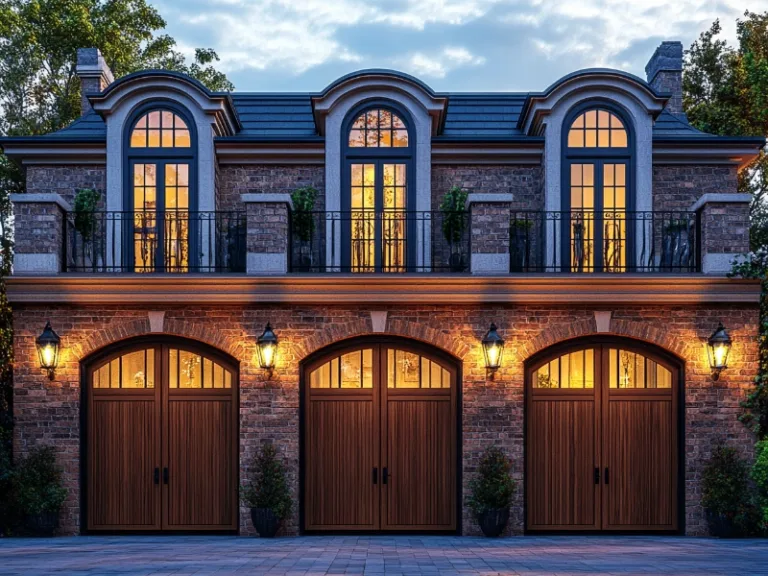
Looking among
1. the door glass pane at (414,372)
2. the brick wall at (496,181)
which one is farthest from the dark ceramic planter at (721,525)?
the brick wall at (496,181)

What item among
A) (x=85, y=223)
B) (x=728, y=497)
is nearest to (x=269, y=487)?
(x=85, y=223)

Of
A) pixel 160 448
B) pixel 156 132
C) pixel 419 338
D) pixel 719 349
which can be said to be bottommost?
pixel 160 448

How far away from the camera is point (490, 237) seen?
12875 millimetres

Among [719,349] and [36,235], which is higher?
[36,235]

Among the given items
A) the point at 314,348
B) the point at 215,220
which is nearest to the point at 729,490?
the point at 314,348

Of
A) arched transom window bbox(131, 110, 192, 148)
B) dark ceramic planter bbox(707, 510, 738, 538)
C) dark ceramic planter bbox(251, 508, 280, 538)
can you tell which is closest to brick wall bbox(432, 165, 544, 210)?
arched transom window bbox(131, 110, 192, 148)

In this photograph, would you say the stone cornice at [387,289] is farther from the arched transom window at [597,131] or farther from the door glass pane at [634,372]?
the arched transom window at [597,131]

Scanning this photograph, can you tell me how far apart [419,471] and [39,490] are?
5.29 meters

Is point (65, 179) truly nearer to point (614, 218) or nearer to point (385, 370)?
point (385, 370)

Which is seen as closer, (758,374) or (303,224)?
(758,374)

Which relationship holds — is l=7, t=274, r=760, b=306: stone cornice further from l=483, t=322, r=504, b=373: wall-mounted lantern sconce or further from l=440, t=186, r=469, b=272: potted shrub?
l=440, t=186, r=469, b=272: potted shrub

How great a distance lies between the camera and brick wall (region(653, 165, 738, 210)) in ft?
47.4

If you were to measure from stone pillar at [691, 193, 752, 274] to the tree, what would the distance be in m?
3.27

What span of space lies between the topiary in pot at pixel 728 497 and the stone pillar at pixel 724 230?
2629mm
